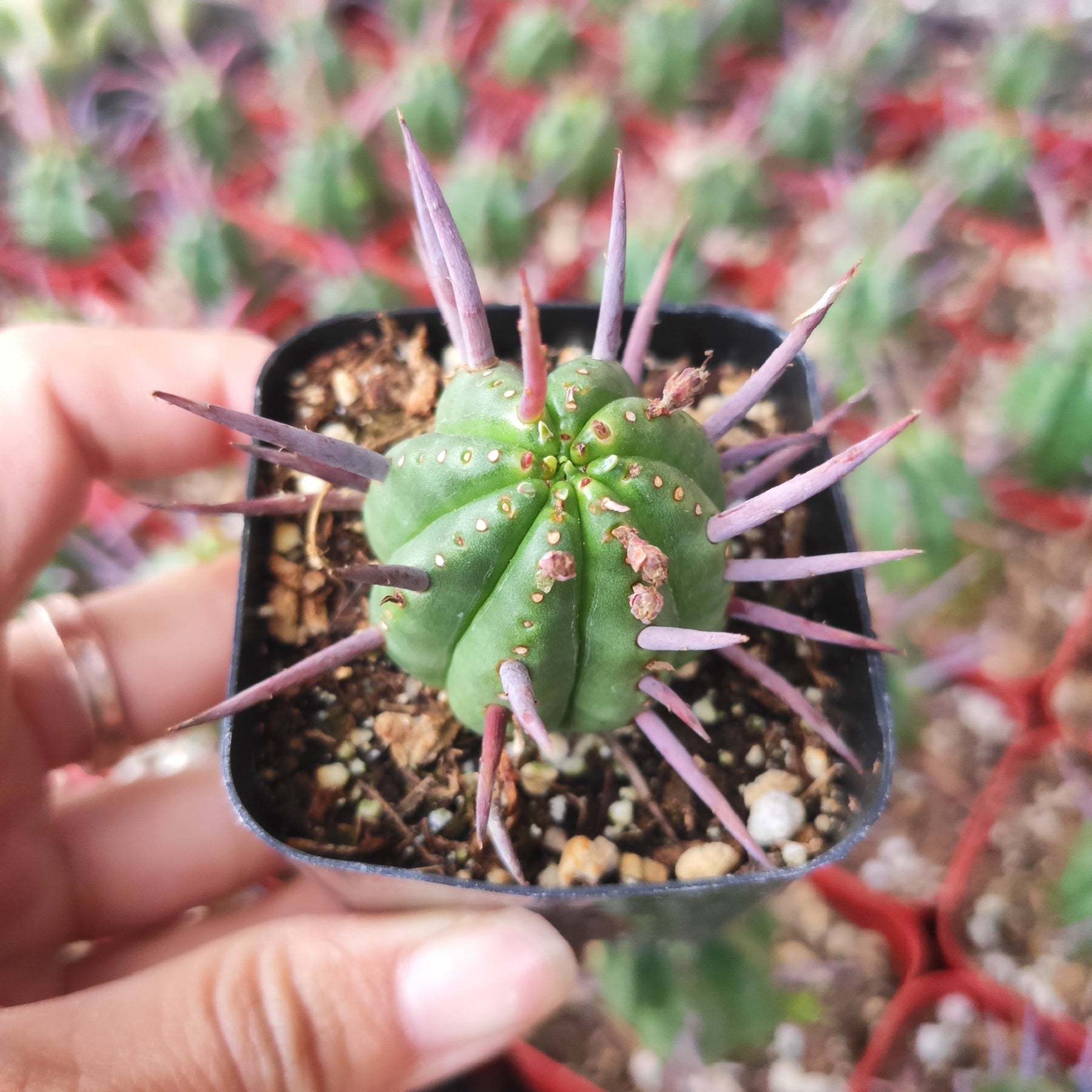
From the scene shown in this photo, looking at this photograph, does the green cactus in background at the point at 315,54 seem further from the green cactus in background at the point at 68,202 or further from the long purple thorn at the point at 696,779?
the long purple thorn at the point at 696,779

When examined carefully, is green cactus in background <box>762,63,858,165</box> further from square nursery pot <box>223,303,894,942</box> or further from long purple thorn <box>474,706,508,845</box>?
long purple thorn <box>474,706,508,845</box>

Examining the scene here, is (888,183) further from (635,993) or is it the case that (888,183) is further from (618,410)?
(635,993)

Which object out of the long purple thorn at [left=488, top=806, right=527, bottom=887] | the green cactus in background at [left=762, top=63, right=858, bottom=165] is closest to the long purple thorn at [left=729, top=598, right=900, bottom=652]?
the long purple thorn at [left=488, top=806, right=527, bottom=887]

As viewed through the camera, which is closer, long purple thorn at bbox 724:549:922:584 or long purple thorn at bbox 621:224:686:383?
long purple thorn at bbox 724:549:922:584

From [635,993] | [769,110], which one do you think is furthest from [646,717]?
[769,110]

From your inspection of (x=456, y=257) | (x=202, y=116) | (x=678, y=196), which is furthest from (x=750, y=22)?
(x=456, y=257)

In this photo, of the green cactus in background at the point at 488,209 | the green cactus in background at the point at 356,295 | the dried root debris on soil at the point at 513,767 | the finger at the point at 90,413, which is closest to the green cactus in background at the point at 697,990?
the dried root debris on soil at the point at 513,767

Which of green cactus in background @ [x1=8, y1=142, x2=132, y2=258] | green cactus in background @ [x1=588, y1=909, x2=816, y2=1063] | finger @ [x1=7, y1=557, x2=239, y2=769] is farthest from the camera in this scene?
green cactus in background @ [x1=8, y1=142, x2=132, y2=258]
